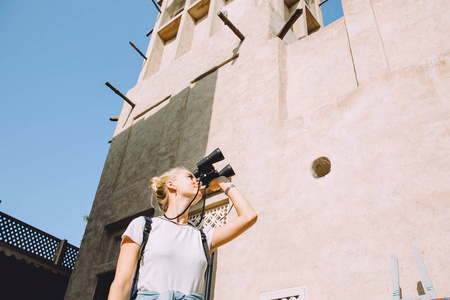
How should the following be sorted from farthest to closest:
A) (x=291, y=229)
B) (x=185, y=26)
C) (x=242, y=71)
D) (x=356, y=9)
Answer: (x=185, y=26) < (x=242, y=71) < (x=356, y=9) < (x=291, y=229)

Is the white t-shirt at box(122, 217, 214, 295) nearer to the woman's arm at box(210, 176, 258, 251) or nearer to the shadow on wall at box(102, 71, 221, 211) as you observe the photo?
the woman's arm at box(210, 176, 258, 251)

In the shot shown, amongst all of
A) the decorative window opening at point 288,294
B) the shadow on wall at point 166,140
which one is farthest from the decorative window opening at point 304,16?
the decorative window opening at point 288,294

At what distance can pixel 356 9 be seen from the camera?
5328mm

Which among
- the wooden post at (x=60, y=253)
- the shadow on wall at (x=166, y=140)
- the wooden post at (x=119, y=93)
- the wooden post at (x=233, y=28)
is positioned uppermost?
the wooden post at (x=119, y=93)

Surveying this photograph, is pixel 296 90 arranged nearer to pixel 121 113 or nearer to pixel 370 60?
pixel 370 60

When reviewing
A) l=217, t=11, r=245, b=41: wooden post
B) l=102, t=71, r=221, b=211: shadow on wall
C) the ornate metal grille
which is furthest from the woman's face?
l=217, t=11, r=245, b=41: wooden post

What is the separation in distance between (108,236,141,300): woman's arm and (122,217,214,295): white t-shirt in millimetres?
35

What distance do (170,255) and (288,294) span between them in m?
2.16

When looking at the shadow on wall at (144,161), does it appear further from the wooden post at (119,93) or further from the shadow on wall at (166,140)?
the wooden post at (119,93)

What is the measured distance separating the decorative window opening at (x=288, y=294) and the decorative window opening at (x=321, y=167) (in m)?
1.37

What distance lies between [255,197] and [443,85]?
2.46 meters

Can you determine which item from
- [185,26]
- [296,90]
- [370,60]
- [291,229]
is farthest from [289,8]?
[291,229]

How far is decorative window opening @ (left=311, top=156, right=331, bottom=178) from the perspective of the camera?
432 centimetres

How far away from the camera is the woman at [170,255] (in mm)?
1722
